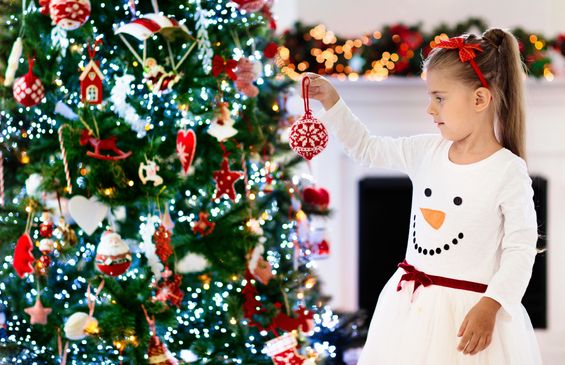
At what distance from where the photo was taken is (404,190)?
156 inches

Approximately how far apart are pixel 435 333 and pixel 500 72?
546mm

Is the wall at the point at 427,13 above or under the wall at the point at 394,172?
above

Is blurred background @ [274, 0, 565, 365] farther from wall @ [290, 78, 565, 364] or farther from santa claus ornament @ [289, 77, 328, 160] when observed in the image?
santa claus ornament @ [289, 77, 328, 160]

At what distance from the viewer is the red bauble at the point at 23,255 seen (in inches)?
83.0

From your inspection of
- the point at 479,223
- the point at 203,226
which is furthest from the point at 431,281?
the point at 203,226

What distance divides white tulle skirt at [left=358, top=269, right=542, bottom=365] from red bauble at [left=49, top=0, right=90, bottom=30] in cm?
103

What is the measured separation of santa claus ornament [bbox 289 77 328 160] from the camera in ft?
5.65

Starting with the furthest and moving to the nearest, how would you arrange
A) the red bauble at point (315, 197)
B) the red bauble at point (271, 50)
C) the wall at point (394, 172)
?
the wall at point (394, 172) → the red bauble at point (315, 197) → the red bauble at point (271, 50)

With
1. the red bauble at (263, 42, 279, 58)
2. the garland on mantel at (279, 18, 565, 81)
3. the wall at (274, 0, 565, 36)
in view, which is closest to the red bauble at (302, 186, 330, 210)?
the red bauble at (263, 42, 279, 58)

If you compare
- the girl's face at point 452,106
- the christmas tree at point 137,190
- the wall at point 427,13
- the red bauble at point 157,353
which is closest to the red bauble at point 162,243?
the christmas tree at point 137,190

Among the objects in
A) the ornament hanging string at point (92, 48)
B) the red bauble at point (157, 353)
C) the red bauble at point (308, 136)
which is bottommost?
the red bauble at point (157, 353)

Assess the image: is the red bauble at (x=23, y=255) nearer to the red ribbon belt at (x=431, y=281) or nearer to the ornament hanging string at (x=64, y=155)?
the ornament hanging string at (x=64, y=155)

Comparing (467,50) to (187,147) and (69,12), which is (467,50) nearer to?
(187,147)

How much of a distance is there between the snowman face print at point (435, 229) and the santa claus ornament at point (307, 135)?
25cm
